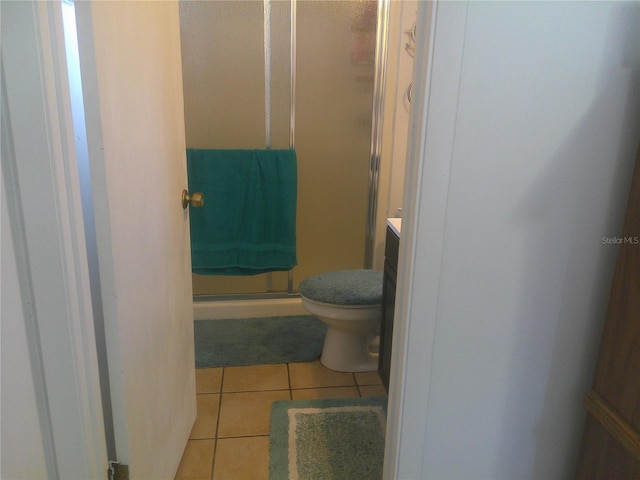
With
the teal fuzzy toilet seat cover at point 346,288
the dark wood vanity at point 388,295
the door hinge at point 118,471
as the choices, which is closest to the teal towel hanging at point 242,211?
the teal fuzzy toilet seat cover at point 346,288

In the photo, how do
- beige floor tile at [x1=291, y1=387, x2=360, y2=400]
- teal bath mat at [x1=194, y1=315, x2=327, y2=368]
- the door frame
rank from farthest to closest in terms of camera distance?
1. teal bath mat at [x1=194, y1=315, x2=327, y2=368]
2. beige floor tile at [x1=291, y1=387, x2=360, y2=400]
3. the door frame

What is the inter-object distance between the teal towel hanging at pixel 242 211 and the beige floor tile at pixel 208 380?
0.55 metres

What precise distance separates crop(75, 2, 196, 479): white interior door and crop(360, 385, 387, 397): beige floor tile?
815 millimetres

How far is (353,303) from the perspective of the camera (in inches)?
79.7

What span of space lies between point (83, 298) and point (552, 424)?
106 centimetres

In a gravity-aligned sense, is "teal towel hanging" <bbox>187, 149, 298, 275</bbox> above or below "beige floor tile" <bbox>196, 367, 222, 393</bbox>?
above

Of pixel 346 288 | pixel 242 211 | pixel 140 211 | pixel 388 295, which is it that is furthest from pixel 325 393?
pixel 140 211

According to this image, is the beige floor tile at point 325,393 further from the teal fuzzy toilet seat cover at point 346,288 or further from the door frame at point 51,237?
the door frame at point 51,237

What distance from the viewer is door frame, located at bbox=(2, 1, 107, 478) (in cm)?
82

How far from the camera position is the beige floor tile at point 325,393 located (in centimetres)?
201

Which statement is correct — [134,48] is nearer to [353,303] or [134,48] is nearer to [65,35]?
[65,35]

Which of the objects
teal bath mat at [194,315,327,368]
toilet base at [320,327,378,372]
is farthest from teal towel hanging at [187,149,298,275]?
toilet base at [320,327,378,372]

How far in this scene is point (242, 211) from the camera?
8.16 feet

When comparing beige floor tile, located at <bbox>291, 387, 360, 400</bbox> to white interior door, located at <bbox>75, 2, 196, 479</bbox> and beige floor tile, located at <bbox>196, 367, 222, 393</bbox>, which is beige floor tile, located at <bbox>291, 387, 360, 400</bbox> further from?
white interior door, located at <bbox>75, 2, 196, 479</bbox>
